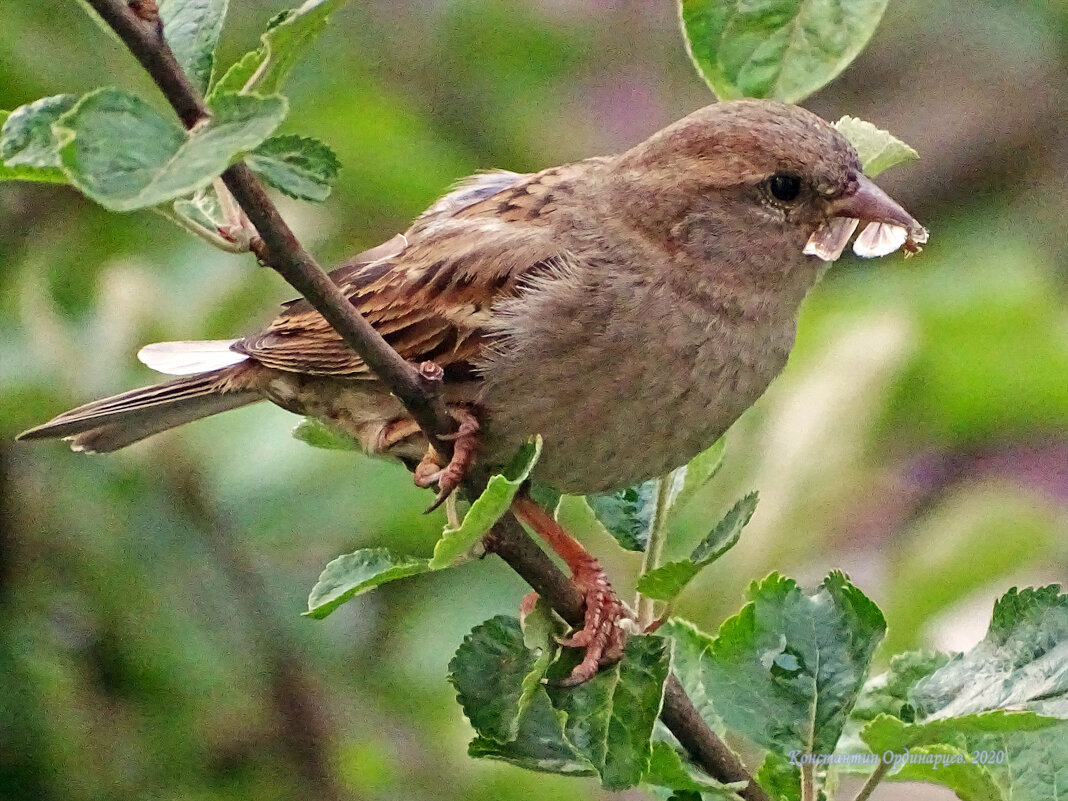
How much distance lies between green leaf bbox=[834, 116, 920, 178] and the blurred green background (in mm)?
757

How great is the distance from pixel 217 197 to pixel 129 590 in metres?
1.49

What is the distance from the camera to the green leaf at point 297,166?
44.1 inches

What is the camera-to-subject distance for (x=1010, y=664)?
1440mm

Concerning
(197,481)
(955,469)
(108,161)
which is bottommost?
(955,469)

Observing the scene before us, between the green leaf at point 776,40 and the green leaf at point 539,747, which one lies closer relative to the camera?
the green leaf at point 776,40

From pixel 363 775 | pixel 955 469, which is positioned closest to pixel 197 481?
pixel 363 775

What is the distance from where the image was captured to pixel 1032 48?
3.76 metres

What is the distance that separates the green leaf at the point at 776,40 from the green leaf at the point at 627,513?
0.65 metres

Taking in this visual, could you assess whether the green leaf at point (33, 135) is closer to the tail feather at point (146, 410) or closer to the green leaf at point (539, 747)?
the green leaf at point (539, 747)

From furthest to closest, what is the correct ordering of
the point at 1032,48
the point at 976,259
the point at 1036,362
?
the point at 1032,48, the point at 976,259, the point at 1036,362

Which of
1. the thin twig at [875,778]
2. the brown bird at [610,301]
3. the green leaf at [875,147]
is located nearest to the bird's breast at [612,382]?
the brown bird at [610,301]

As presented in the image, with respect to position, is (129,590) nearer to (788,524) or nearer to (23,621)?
(23,621)

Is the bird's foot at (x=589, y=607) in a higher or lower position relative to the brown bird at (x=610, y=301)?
lower

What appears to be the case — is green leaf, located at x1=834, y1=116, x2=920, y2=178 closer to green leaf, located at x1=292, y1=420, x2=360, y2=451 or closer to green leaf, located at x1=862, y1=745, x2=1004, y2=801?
green leaf, located at x1=862, y1=745, x2=1004, y2=801
